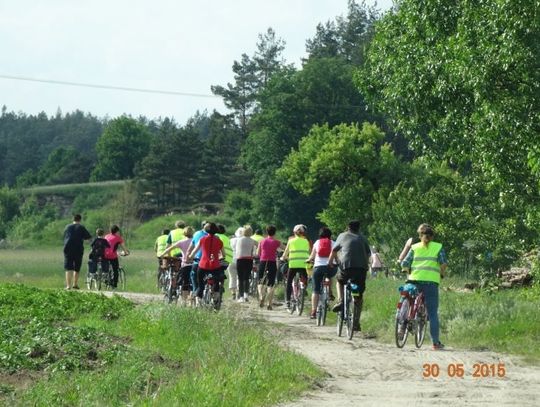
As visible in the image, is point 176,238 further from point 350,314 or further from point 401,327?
point 401,327

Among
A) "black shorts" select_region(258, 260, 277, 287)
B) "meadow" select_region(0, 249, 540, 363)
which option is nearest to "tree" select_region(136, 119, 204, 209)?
"black shorts" select_region(258, 260, 277, 287)

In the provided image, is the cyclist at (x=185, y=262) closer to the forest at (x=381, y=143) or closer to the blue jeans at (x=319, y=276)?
the blue jeans at (x=319, y=276)

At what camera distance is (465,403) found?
485 inches

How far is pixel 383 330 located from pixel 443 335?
1450mm

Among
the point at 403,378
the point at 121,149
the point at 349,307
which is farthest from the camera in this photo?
the point at 121,149

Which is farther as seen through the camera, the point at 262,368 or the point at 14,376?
the point at 14,376

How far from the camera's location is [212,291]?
2305 centimetres

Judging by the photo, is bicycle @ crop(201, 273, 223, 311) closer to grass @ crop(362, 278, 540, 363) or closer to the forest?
grass @ crop(362, 278, 540, 363)

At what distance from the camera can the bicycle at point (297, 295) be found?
25.7 m

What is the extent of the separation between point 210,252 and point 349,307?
371 cm

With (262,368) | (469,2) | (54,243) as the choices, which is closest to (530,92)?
(469,2)

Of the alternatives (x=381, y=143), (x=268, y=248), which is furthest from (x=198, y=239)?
(x=381, y=143)

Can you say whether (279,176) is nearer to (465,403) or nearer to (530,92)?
(530,92)

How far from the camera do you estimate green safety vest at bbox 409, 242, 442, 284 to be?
18281mm
